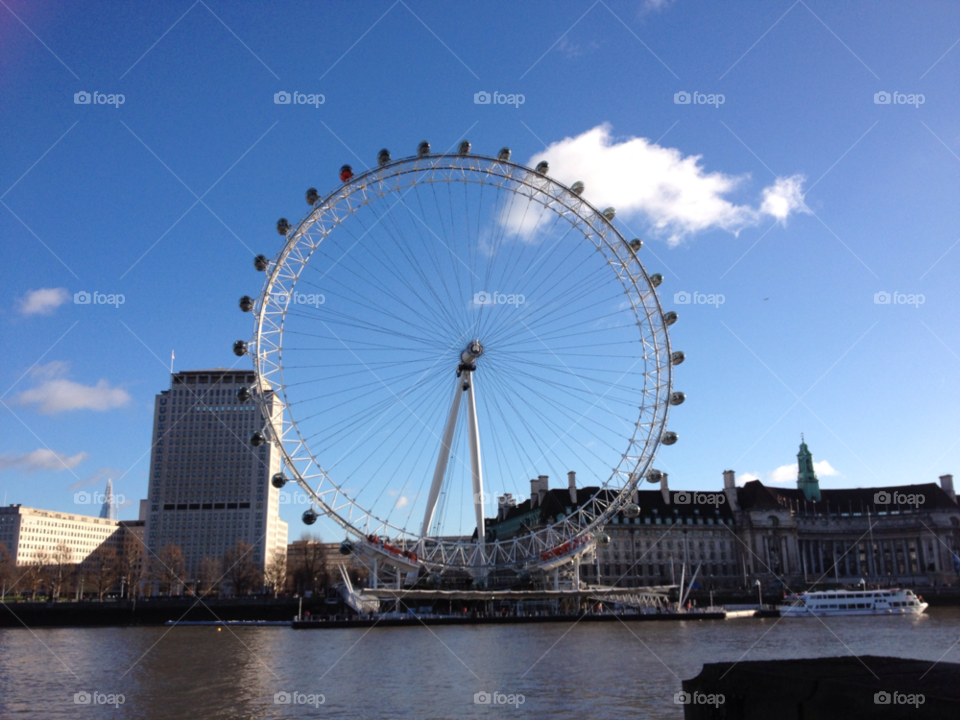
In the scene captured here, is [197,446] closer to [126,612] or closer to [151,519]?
[151,519]

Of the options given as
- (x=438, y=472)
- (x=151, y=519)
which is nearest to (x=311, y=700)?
(x=438, y=472)

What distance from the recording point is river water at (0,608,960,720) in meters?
25.2

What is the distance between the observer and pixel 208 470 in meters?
180

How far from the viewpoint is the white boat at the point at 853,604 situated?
83188mm

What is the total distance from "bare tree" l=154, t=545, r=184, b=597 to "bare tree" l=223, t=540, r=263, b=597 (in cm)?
781

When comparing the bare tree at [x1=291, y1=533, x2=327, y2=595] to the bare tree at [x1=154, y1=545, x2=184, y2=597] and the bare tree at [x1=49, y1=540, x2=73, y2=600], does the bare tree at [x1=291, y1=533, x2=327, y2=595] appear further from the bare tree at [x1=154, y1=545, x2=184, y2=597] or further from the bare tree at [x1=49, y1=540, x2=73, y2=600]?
the bare tree at [x1=49, y1=540, x2=73, y2=600]

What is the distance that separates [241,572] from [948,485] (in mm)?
119250

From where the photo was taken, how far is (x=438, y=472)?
6350 cm

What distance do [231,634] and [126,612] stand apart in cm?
3558

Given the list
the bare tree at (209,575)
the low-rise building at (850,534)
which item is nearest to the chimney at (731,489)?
the low-rise building at (850,534)
